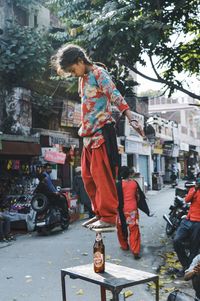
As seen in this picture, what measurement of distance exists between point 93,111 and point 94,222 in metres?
0.88

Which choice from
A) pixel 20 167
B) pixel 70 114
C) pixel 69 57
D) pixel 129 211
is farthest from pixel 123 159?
pixel 69 57

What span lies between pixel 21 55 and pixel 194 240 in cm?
813

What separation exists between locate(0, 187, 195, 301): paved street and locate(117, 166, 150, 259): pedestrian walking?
27 cm

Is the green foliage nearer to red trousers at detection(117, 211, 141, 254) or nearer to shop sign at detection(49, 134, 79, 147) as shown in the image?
shop sign at detection(49, 134, 79, 147)

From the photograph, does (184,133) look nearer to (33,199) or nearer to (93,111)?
(33,199)

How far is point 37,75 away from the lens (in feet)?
43.3

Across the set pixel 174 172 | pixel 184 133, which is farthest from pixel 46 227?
pixel 184 133

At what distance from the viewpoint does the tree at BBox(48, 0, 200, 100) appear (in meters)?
7.23

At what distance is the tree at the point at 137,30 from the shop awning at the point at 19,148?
10.2 ft

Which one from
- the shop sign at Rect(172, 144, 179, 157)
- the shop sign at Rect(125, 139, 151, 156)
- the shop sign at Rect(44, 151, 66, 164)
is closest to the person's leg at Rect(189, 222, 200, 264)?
the shop sign at Rect(44, 151, 66, 164)

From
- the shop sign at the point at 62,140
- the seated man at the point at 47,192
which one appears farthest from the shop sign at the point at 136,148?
the seated man at the point at 47,192

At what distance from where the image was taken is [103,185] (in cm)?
316

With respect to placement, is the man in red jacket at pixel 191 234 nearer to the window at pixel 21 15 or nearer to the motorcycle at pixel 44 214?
the motorcycle at pixel 44 214

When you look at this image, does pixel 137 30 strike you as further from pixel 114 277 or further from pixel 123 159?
pixel 123 159
